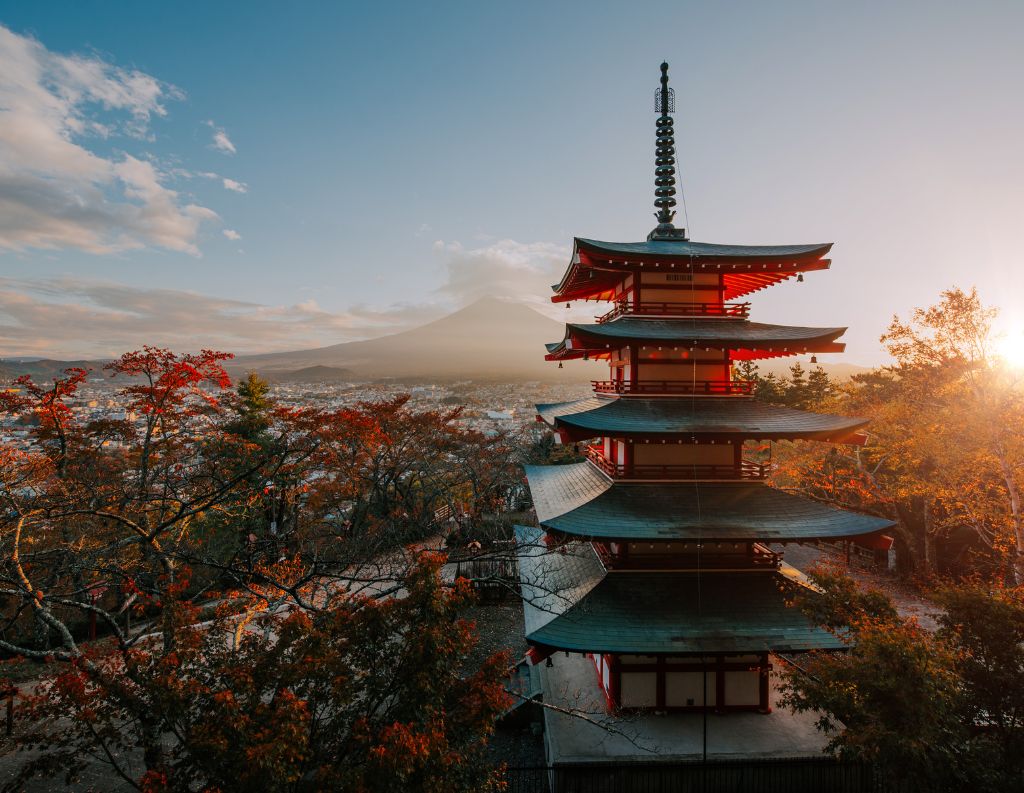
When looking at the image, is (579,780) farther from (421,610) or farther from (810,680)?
(421,610)

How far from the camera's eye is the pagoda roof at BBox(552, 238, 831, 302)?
10695 mm

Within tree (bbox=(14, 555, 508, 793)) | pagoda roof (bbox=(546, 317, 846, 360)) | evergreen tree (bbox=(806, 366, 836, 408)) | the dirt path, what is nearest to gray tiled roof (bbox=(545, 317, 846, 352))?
pagoda roof (bbox=(546, 317, 846, 360))

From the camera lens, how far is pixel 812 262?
11.0 meters

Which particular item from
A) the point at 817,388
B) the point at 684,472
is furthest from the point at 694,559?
the point at 817,388

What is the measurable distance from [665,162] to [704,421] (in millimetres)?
7824

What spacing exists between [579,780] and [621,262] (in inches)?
421

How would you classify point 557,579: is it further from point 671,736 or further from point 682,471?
point 682,471

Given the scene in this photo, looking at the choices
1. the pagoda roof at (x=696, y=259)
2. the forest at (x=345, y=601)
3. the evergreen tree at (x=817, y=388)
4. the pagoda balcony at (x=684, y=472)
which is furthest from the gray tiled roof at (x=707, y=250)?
the evergreen tree at (x=817, y=388)

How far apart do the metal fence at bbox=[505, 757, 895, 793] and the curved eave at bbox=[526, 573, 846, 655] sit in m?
2.16

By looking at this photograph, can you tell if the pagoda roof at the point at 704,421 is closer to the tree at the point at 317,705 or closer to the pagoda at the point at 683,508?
A: the pagoda at the point at 683,508

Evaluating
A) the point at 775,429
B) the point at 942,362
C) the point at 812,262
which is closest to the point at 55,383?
the point at 775,429

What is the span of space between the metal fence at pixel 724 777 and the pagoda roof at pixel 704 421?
20.3ft

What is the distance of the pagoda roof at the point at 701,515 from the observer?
9.29 m

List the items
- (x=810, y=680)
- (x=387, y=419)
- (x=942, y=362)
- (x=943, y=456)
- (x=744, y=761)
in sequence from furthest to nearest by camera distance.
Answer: (x=387, y=419) < (x=943, y=456) < (x=942, y=362) < (x=744, y=761) < (x=810, y=680)
